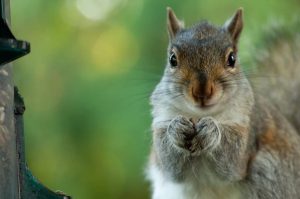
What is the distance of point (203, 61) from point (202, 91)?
0.59 ft

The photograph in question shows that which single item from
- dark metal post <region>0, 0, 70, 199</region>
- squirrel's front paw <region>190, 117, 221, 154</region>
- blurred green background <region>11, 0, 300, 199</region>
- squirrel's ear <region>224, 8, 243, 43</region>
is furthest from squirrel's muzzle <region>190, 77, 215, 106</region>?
blurred green background <region>11, 0, 300, 199</region>

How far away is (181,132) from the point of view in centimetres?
314

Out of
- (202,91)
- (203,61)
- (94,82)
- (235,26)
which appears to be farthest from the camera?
(94,82)

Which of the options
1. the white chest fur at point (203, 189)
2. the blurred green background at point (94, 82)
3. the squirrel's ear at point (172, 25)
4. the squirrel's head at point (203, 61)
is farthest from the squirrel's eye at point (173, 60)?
the blurred green background at point (94, 82)

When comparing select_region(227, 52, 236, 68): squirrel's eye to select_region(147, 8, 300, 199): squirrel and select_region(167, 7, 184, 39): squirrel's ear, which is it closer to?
select_region(147, 8, 300, 199): squirrel

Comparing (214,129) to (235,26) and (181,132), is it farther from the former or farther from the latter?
(235,26)

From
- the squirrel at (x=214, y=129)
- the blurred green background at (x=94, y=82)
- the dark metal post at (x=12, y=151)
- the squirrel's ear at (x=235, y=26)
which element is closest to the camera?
the dark metal post at (x=12, y=151)

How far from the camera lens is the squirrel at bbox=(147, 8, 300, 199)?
3012 mm

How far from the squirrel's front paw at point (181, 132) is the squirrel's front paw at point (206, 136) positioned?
0.02 meters

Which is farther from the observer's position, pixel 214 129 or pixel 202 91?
pixel 214 129

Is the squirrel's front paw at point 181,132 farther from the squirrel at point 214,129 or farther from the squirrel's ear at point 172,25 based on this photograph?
the squirrel's ear at point 172,25

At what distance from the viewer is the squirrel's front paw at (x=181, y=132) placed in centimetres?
312

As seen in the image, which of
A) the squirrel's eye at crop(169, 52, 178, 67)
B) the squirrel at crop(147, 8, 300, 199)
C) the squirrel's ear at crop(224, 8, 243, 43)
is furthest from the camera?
the squirrel's ear at crop(224, 8, 243, 43)

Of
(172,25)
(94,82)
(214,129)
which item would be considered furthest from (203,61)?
(94,82)
